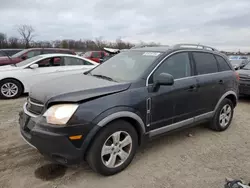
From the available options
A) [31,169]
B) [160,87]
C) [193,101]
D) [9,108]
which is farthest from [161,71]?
[9,108]

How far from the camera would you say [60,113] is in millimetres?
2541

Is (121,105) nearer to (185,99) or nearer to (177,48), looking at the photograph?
(185,99)

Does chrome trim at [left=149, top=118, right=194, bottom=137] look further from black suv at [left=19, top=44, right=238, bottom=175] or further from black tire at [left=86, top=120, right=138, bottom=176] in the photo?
black tire at [left=86, top=120, right=138, bottom=176]

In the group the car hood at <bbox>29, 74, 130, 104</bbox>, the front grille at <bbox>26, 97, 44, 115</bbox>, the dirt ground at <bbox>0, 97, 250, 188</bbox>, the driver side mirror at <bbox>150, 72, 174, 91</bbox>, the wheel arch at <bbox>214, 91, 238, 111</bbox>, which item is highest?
the driver side mirror at <bbox>150, 72, 174, 91</bbox>

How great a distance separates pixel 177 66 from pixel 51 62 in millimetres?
5250

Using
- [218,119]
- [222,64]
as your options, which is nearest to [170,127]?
[218,119]

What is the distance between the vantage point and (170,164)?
10.6 feet

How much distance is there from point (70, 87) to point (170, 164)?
180 centimetres

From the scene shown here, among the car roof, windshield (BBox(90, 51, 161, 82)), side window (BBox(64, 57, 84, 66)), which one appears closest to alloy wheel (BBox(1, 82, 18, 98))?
side window (BBox(64, 57, 84, 66))

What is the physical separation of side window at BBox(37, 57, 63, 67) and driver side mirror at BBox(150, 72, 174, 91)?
5406mm

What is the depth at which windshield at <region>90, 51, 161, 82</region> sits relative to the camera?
3334 mm

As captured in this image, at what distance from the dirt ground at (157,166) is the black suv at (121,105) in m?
0.28

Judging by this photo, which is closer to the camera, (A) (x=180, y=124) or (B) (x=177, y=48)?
(A) (x=180, y=124)

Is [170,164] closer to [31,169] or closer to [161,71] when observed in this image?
[161,71]
